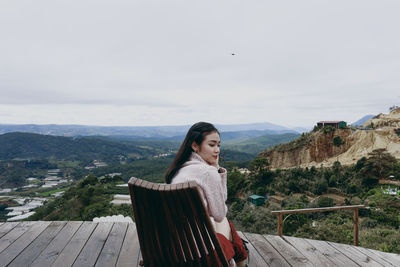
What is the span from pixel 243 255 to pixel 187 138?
80cm

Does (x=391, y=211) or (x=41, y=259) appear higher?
(x=41, y=259)

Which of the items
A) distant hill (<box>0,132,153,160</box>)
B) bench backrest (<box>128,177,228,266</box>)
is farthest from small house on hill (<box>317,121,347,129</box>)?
distant hill (<box>0,132,153,160</box>)

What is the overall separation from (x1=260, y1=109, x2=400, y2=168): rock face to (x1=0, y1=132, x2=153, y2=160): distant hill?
7396cm

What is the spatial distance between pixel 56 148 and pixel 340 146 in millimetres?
99842

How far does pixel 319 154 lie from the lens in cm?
2378

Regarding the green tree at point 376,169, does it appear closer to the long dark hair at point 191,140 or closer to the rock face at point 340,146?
the rock face at point 340,146

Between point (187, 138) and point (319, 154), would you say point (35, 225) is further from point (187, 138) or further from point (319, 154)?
point (319, 154)

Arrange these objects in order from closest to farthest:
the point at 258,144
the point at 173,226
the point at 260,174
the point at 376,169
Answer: the point at 173,226 → the point at 376,169 → the point at 260,174 → the point at 258,144

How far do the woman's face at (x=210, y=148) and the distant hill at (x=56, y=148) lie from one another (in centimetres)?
9183

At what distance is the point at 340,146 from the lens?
2284cm

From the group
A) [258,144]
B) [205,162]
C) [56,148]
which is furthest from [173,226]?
[258,144]

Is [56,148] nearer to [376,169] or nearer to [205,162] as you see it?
[376,169]

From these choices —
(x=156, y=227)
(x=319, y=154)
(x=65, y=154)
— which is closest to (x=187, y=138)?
(x=156, y=227)

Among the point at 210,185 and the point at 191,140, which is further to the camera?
the point at 191,140
